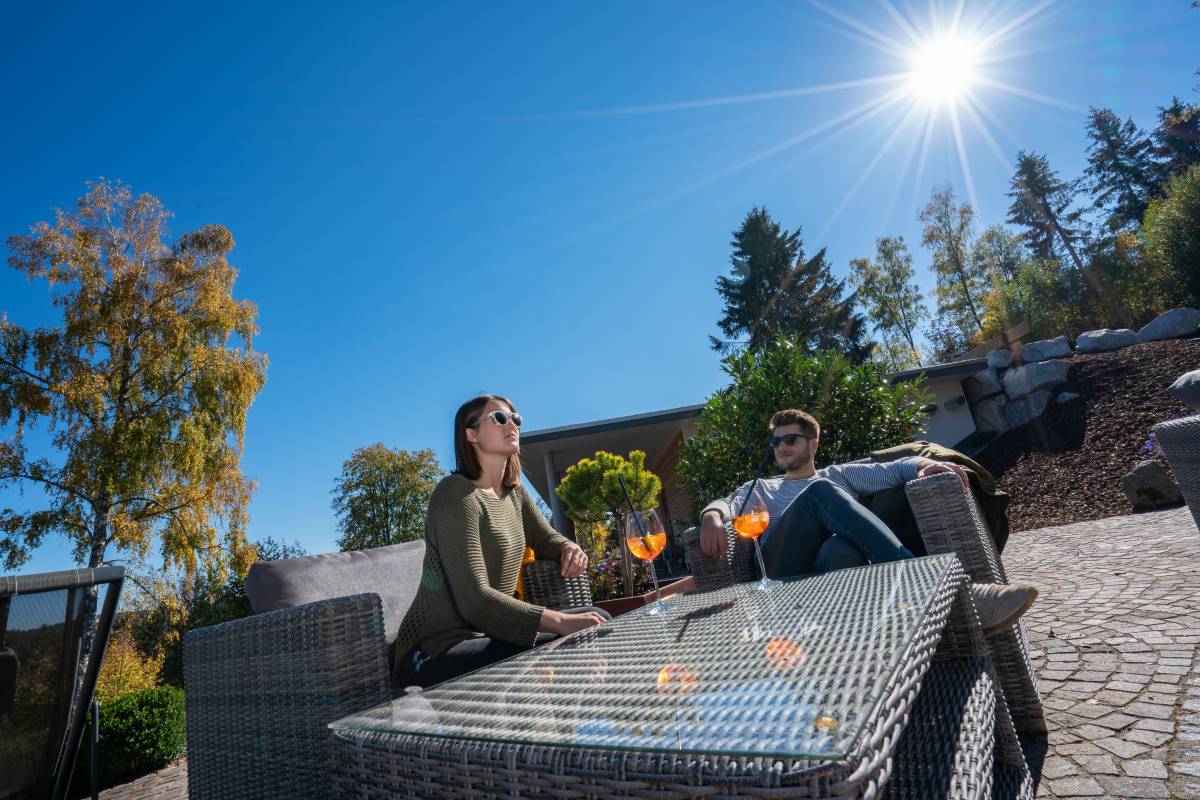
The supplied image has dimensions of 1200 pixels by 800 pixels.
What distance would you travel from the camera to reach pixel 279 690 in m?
1.26

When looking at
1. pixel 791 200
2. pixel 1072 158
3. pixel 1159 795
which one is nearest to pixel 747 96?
pixel 1159 795

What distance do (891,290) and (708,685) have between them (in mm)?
32029

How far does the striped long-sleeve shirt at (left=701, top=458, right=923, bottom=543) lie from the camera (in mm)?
2705

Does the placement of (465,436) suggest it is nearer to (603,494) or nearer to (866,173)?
(603,494)

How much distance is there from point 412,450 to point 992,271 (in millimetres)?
29513

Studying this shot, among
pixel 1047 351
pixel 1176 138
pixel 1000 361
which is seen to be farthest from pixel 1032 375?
pixel 1176 138

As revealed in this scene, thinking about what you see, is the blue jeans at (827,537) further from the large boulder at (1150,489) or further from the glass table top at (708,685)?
the large boulder at (1150,489)

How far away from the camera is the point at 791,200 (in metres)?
23.2

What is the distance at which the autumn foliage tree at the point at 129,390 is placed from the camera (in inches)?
360

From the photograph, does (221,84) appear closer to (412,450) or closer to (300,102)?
(300,102)

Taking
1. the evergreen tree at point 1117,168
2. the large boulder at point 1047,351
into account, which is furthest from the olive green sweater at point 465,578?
the evergreen tree at point 1117,168

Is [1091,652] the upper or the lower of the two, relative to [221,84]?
lower

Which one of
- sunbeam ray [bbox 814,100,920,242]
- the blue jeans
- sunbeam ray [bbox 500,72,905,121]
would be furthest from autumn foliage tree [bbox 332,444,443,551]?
the blue jeans

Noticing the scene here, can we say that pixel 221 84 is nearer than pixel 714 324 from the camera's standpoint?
Yes
